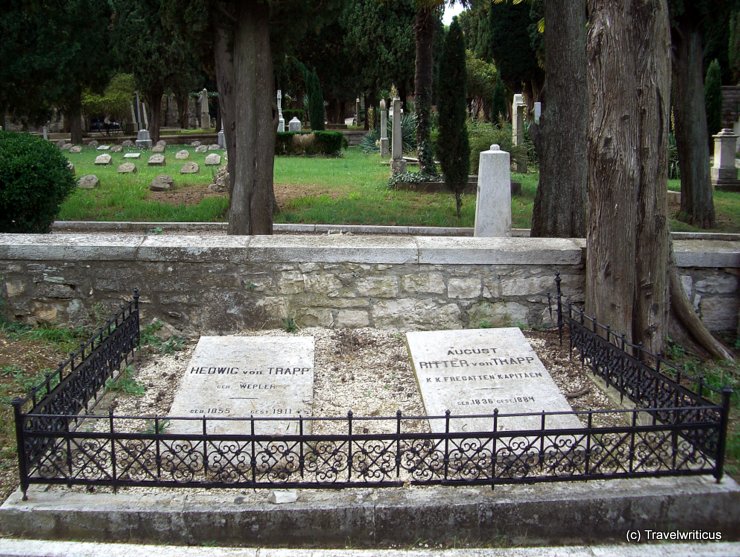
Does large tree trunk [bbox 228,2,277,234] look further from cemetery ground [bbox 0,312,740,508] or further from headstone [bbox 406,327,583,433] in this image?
headstone [bbox 406,327,583,433]

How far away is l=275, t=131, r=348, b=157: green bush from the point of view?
2795 cm

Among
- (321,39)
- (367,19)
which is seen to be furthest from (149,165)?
(321,39)

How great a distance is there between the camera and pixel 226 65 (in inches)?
364

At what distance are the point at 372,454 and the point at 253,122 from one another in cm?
604

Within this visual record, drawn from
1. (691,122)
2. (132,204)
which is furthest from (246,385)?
(691,122)

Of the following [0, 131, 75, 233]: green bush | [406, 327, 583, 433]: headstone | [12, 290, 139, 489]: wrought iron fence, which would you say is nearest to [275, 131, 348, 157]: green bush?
[0, 131, 75, 233]: green bush

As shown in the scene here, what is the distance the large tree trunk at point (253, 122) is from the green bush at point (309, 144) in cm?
1846

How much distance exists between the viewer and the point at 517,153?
2042 cm

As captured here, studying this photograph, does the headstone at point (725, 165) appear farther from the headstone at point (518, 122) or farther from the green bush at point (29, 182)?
the green bush at point (29, 182)

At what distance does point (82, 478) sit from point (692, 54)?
12894mm

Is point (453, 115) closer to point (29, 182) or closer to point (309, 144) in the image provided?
point (29, 182)

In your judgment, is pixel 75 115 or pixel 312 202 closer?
pixel 312 202

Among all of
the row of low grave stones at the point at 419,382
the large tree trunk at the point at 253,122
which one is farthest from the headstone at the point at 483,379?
the large tree trunk at the point at 253,122

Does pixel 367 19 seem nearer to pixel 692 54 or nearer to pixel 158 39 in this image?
pixel 158 39
